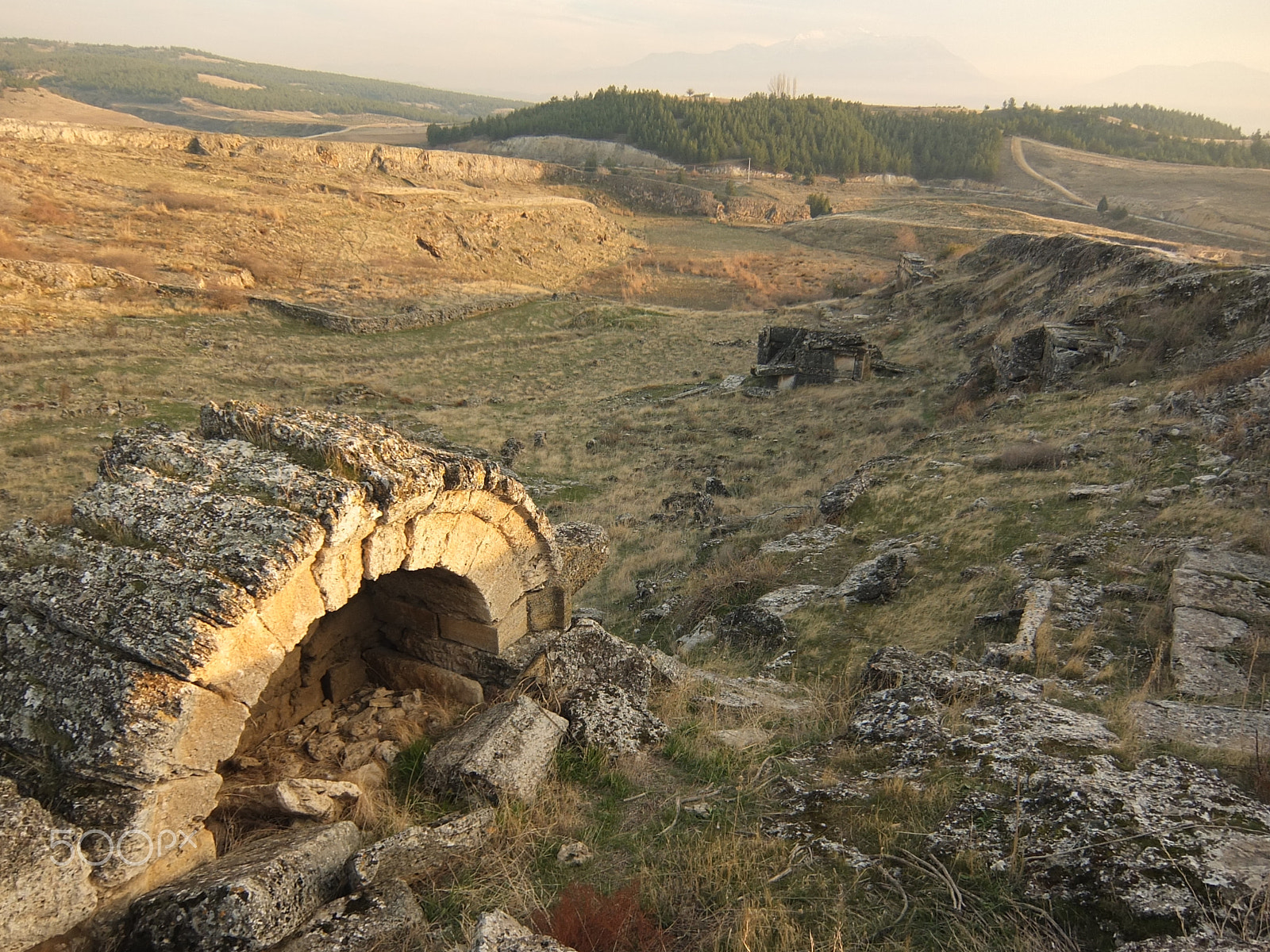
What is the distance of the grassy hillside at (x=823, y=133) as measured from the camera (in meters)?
88.9

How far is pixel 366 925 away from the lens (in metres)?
3.67

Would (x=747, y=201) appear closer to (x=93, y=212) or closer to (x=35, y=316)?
(x=93, y=212)

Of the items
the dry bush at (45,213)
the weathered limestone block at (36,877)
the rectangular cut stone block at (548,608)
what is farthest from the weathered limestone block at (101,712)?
the dry bush at (45,213)

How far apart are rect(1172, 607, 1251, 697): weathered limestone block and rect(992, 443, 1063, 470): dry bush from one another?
5386mm

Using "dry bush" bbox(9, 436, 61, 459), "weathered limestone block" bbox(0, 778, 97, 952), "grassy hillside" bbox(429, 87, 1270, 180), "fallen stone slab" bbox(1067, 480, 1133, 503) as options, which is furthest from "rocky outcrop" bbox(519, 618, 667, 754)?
"grassy hillside" bbox(429, 87, 1270, 180)

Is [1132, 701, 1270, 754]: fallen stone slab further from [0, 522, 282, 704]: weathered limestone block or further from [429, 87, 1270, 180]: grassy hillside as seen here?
[429, 87, 1270, 180]: grassy hillside

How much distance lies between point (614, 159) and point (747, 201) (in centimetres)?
2395

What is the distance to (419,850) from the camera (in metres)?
4.12

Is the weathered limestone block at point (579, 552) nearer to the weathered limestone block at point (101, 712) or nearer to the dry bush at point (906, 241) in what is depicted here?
the weathered limestone block at point (101, 712)

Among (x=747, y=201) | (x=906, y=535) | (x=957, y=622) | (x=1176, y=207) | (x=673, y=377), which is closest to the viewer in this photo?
(x=957, y=622)

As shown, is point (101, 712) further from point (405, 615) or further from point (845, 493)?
point (845, 493)

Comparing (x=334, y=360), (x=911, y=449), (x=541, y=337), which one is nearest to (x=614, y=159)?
(x=541, y=337)

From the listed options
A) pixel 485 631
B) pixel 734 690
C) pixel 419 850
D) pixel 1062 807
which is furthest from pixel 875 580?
pixel 419 850

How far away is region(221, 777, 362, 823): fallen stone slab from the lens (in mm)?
4367
